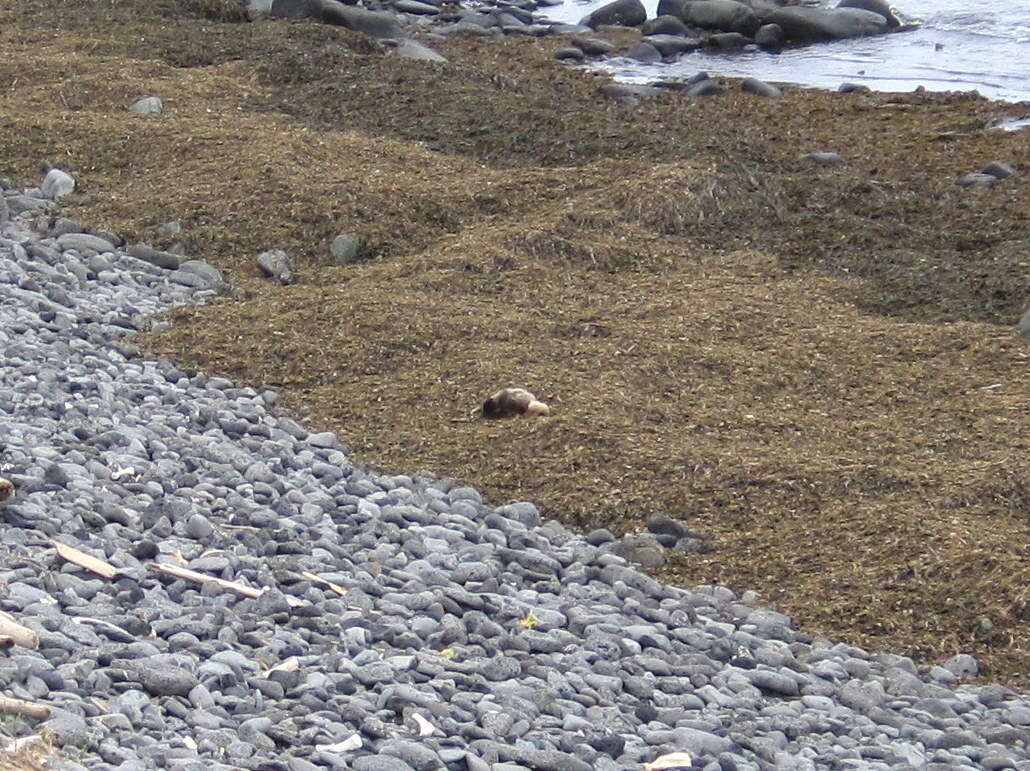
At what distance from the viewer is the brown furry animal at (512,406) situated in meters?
5.59

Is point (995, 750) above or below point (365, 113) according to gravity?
below

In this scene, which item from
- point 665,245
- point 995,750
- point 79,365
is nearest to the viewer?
point 995,750

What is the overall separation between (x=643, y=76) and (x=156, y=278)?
9445 mm

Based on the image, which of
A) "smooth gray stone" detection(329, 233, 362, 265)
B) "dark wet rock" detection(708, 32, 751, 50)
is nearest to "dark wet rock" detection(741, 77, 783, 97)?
"dark wet rock" detection(708, 32, 751, 50)

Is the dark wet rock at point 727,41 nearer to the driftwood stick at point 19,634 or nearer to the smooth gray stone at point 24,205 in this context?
the smooth gray stone at point 24,205

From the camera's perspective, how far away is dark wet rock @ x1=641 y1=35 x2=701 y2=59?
17.2 meters

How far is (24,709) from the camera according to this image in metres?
2.96

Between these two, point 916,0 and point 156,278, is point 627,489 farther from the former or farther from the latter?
point 916,0

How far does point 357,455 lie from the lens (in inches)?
210

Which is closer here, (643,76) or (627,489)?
(627,489)

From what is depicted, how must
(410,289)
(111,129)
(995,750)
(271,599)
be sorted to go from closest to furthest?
(995,750) → (271,599) → (410,289) → (111,129)

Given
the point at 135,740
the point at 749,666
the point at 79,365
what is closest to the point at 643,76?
the point at 79,365

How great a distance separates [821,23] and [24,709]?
16847 mm

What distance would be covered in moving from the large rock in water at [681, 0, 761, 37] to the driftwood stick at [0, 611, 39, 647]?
16.2 meters
